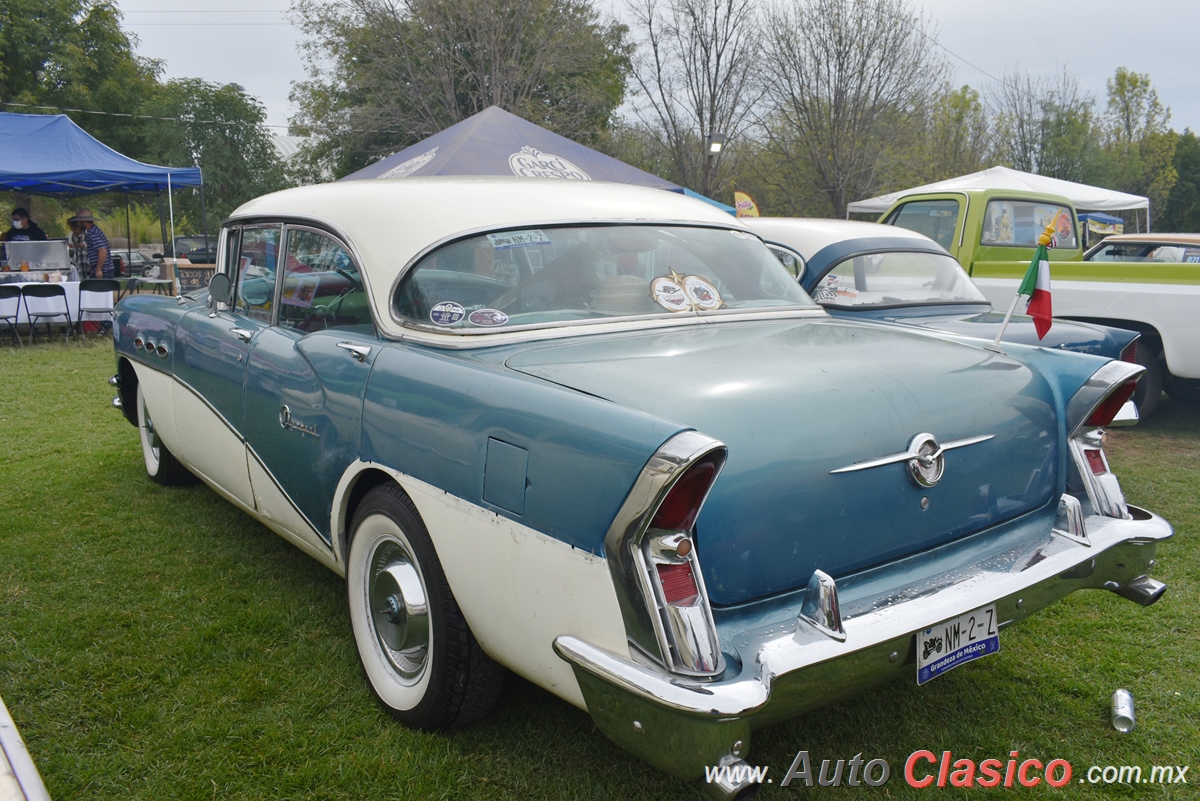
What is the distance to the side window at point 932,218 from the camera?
768 centimetres

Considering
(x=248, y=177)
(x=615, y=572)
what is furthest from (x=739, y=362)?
(x=248, y=177)

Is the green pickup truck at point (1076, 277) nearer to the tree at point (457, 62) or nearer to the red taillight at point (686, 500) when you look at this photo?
the red taillight at point (686, 500)

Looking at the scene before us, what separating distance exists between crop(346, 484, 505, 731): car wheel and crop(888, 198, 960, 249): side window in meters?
6.41

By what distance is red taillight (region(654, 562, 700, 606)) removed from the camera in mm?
1767

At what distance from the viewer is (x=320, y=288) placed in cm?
317

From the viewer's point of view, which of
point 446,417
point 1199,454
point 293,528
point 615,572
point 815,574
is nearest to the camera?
point 615,572

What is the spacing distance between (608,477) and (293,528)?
1.80 m

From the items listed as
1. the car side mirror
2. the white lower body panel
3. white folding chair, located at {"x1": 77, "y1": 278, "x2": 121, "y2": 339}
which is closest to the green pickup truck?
the white lower body panel

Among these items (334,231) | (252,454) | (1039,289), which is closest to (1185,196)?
(1039,289)

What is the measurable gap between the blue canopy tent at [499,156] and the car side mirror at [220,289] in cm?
638

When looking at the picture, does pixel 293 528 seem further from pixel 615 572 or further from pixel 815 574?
pixel 815 574

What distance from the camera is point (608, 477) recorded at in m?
1.78

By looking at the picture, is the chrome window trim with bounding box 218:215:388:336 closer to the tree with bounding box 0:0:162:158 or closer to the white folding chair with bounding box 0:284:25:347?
the white folding chair with bounding box 0:284:25:347

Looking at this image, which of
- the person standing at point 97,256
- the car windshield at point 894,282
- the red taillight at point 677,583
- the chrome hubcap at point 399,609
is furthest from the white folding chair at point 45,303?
the red taillight at point 677,583
